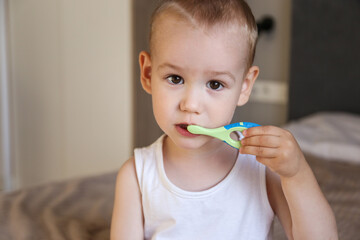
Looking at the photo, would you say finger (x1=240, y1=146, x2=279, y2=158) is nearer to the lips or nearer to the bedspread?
the lips

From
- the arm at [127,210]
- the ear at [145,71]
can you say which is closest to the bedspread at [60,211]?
the arm at [127,210]

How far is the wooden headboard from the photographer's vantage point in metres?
2.04

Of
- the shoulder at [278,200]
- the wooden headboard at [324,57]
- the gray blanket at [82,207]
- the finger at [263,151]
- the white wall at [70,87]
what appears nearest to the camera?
the finger at [263,151]

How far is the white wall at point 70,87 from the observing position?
2609 millimetres

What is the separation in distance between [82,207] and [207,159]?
0.59 metres

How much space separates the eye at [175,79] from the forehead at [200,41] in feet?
0.12

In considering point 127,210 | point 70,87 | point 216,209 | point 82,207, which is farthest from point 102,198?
point 70,87

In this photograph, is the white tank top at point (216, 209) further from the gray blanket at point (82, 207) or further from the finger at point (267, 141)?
the gray blanket at point (82, 207)

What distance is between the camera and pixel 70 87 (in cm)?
285

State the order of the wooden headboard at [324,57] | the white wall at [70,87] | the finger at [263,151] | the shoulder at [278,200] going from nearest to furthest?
the finger at [263,151] < the shoulder at [278,200] < the wooden headboard at [324,57] < the white wall at [70,87]

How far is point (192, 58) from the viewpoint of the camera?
76 centimetres

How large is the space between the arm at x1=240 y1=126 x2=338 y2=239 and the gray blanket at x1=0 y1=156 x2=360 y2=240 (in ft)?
1.05

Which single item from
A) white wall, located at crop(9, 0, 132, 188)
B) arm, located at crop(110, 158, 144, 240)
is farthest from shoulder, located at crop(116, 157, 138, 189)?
white wall, located at crop(9, 0, 132, 188)

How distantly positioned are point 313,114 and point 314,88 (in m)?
0.13
